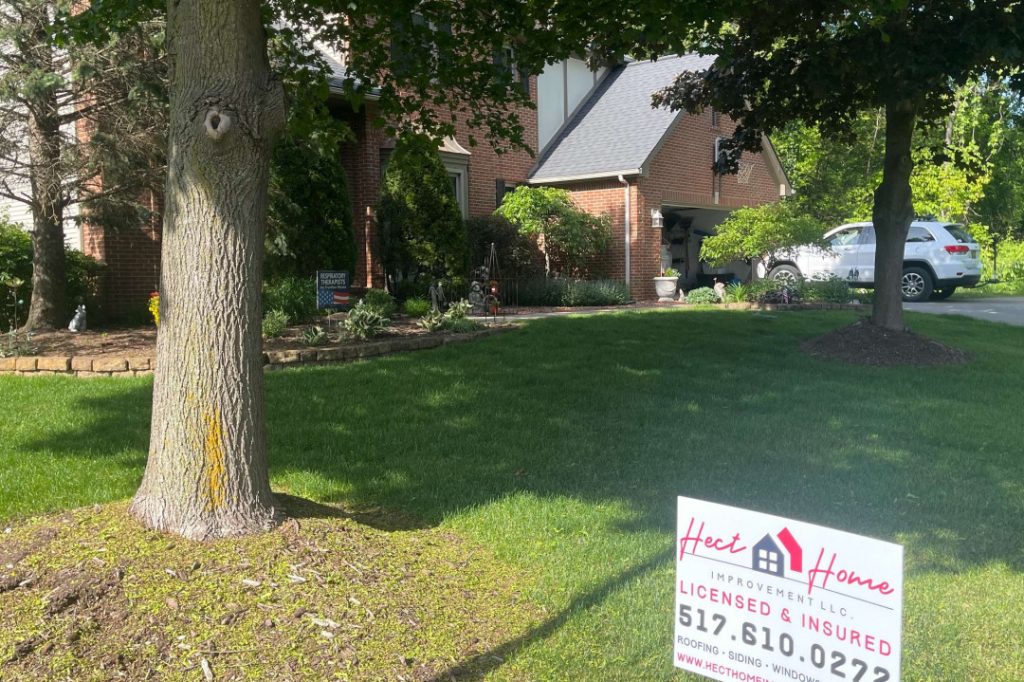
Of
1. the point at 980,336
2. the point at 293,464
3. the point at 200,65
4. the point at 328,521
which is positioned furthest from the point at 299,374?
the point at 980,336

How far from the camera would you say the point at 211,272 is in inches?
154

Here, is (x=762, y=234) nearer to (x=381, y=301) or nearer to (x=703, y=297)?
(x=703, y=297)

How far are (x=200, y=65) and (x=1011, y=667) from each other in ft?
13.7

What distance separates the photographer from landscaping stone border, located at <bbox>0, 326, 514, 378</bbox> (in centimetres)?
845

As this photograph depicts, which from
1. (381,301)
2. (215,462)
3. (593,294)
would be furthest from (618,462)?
→ (593,294)

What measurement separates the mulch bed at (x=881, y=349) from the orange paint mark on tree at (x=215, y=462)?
7547mm

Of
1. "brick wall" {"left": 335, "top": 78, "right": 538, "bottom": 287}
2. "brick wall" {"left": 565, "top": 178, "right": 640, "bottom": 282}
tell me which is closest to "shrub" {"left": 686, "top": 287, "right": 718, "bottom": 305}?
"brick wall" {"left": 565, "top": 178, "right": 640, "bottom": 282}

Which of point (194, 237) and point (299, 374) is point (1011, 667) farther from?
point (299, 374)

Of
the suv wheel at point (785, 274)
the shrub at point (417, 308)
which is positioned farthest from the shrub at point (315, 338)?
the suv wheel at point (785, 274)

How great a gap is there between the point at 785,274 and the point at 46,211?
13.5 meters

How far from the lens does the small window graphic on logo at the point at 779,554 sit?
7.52 ft

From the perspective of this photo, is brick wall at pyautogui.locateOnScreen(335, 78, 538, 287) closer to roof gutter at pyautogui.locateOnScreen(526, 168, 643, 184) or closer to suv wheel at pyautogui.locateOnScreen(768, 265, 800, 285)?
roof gutter at pyautogui.locateOnScreen(526, 168, 643, 184)

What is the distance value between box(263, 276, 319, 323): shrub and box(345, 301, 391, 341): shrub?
42.8 inches

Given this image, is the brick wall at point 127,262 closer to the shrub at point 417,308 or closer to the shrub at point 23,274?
the shrub at point 23,274
